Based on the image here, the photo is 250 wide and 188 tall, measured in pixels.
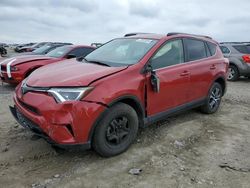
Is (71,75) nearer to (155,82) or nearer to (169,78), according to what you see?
(155,82)

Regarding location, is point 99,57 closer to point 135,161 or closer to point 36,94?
point 36,94

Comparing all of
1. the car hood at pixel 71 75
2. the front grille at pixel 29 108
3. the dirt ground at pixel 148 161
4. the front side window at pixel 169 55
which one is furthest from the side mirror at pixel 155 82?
the front grille at pixel 29 108

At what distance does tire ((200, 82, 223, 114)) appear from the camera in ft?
20.0

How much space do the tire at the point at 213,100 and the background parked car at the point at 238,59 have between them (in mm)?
5799

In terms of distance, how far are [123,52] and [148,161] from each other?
6.01 ft

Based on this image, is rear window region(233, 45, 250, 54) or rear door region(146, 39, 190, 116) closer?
rear door region(146, 39, 190, 116)

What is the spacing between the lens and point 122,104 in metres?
4.02

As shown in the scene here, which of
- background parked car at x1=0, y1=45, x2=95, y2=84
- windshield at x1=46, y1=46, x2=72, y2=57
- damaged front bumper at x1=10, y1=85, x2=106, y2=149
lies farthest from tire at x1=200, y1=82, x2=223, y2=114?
windshield at x1=46, y1=46, x2=72, y2=57

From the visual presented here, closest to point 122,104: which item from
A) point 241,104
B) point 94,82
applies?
point 94,82

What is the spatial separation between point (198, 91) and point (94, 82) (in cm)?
263

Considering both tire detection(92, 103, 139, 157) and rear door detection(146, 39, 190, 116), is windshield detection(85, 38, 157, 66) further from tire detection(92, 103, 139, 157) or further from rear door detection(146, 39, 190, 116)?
tire detection(92, 103, 139, 157)

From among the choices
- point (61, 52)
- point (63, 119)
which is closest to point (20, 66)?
point (61, 52)

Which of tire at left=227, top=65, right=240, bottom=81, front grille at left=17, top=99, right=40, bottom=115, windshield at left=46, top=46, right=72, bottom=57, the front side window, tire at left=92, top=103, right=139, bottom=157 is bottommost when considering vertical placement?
tire at left=227, top=65, right=240, bottom=81

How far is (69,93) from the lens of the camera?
11.6 ft
